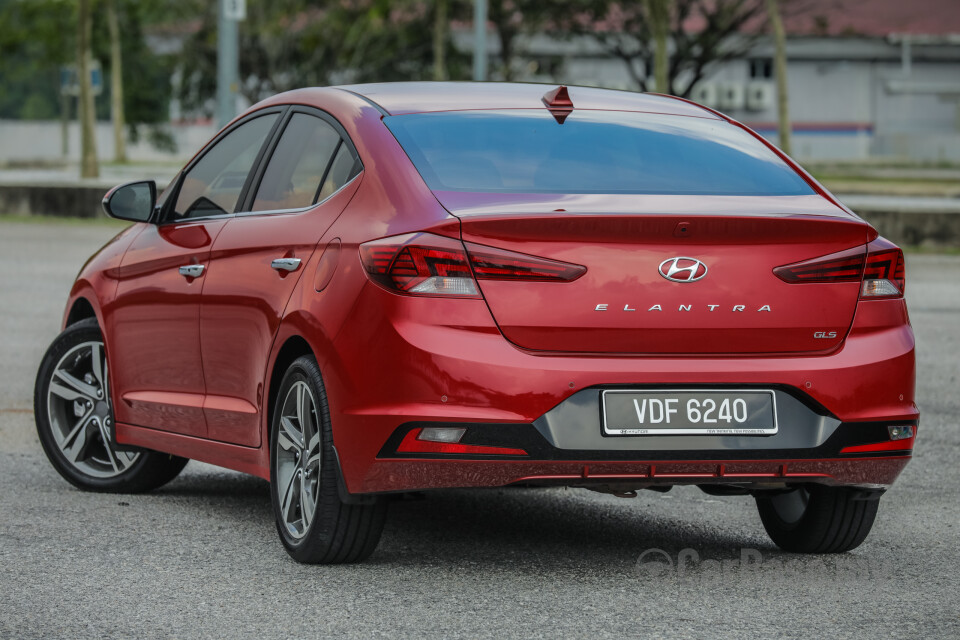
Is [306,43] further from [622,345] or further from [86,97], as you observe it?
[622,345]

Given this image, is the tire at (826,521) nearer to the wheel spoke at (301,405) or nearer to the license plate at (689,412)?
the license plate at (689,412)

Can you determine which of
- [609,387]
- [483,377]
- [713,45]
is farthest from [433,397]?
[713,45]

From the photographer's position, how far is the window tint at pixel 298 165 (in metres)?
5.53

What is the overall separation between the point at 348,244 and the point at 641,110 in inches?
52.6

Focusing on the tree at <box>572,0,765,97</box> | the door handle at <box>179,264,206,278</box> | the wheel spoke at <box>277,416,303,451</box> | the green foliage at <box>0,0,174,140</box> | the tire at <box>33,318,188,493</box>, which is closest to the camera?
the wheel spoke at <box>277,416,303,451</box>

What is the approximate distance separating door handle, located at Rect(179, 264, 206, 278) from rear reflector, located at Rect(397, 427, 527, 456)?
1.56 m

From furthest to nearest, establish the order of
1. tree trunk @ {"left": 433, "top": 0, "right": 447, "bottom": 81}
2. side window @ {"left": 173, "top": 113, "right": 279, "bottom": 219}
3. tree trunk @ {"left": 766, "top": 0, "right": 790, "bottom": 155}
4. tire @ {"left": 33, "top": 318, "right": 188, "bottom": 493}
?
tree trunk @ {"left": 433, "top": 0, "right": 447, "bottom": 81}, tree trunk @ {"left": 766, "top": 0, "right": 790, "bottom": 155}, tire @ {"left": 33, "top": 318, "right": 188, "bottom": 493}, side window @ {"left": 173, "top": 113, "right": 279, "bottom": 219}

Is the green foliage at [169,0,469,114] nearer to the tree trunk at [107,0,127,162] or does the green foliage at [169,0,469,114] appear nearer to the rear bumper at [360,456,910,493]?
the tree trunk at [107,0,127,162]

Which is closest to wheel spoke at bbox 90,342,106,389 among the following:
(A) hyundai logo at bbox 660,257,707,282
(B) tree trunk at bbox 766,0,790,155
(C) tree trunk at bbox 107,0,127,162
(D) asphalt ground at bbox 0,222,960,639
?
(D) asphalt ground at bbox 0,222,960,639

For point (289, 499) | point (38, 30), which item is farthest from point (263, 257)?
point (38, 30)

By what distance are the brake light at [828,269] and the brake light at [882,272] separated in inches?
1.7

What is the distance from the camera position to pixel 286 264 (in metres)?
5.31

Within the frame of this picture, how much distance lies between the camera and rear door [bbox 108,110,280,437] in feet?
19.8

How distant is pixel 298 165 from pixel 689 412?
1.73 m
